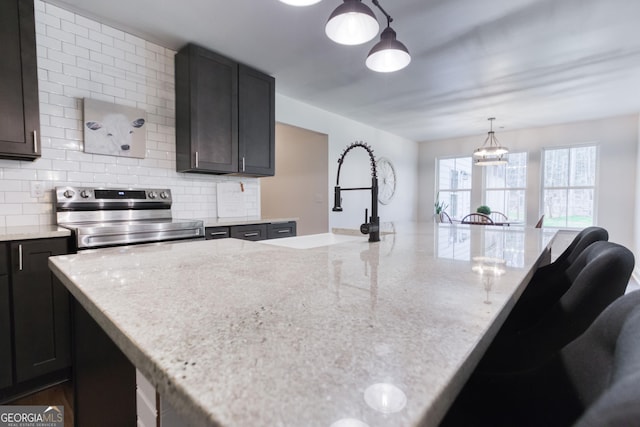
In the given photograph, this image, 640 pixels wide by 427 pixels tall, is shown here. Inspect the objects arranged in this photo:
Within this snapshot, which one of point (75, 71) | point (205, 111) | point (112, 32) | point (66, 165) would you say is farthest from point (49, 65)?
point (205, 111)

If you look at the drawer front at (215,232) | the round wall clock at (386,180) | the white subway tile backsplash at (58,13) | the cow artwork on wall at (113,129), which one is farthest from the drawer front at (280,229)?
the round wall clock at (386,180)

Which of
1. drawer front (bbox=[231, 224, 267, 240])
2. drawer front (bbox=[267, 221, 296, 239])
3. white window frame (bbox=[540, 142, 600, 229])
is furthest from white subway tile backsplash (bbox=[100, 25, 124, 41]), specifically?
white window frame (bbox=[540, 142, 600, 229])

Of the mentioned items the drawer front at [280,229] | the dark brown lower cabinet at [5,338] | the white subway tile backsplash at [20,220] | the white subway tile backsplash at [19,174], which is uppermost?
the white subway tile backsplash at [19,174]

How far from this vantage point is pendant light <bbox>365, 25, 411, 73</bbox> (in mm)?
1693

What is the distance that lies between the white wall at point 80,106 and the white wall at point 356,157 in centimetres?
152

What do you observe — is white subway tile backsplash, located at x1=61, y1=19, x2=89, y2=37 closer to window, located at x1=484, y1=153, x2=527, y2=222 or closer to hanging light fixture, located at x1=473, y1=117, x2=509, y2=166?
hanging light fixture, located at x1=473, y1=117, x2=509, y2=166

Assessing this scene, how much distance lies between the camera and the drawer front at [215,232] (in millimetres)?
2689

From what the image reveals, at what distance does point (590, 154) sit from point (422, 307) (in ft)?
21.8

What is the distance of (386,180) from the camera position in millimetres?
5961

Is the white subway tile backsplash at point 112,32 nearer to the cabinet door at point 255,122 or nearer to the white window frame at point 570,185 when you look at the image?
the cabinet door at point 255,122

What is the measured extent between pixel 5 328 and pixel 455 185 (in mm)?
7134

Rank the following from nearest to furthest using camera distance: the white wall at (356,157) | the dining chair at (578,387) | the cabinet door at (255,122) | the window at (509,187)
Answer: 1. the dining chair at (578,387)
2. the cabinet door at (255,122)
3. the white wall at (356,157)
4. the window at (509,187)

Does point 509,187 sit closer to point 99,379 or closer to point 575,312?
point 575,312

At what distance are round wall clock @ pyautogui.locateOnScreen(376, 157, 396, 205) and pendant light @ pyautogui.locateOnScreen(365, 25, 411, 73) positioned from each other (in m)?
3.93
